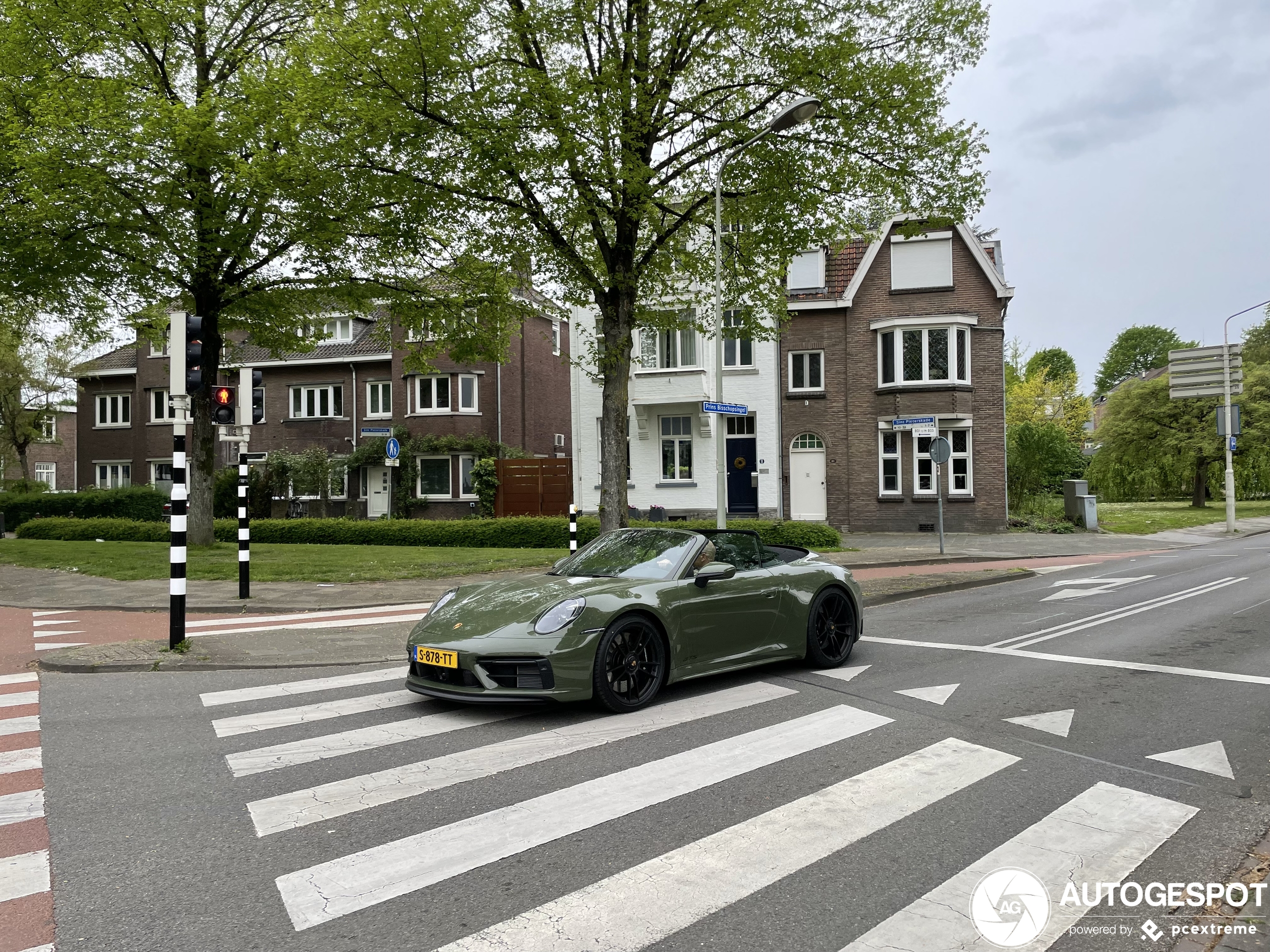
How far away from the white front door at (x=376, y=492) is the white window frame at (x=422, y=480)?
6.40ft

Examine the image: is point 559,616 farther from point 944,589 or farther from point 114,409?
point 114,409

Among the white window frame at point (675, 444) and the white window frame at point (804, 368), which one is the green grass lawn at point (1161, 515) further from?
the white window frame at point (675, 444)

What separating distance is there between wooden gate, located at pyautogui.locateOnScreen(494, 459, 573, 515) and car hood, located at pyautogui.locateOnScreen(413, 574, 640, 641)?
24.0m

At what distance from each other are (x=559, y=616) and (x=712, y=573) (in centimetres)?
138

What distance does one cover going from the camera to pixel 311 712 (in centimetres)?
634

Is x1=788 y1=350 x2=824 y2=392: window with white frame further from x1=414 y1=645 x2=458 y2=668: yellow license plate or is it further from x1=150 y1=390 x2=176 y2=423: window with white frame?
x1=150 y1=390 x2=176 y2=423: window with white frame

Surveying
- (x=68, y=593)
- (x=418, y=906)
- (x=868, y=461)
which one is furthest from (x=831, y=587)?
(x=868, y=461)

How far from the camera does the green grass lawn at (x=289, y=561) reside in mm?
15891

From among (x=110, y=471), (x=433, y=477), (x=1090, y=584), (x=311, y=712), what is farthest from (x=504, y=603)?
(x=110, y=471)

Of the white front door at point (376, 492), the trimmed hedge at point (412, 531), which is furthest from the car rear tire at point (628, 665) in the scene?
the white front door at point (376, 492)

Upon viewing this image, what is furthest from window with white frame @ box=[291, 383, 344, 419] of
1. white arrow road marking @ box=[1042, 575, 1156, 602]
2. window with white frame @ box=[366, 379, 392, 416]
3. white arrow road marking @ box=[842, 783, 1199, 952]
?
white arrow road marking @ box=[842, 783, 1199, 952]

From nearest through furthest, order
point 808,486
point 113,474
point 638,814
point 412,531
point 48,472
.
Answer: point 638,814 < point 412,531 < point 808,486 < point 113,474 < point 48,472

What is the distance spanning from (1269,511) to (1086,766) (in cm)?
4277

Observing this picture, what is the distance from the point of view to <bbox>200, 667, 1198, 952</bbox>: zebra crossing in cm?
321
